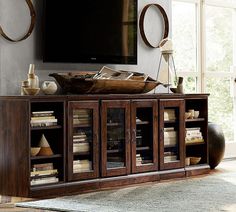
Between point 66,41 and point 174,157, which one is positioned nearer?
point 66,41

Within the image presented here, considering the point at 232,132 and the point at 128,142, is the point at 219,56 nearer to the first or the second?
the point at 232,132

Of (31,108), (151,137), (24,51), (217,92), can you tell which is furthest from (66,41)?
(217,92)

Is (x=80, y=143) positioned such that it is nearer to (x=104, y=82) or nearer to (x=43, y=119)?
(x=43, y=119)

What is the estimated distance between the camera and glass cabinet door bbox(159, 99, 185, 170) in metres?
5.45

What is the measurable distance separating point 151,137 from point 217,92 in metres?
1.89

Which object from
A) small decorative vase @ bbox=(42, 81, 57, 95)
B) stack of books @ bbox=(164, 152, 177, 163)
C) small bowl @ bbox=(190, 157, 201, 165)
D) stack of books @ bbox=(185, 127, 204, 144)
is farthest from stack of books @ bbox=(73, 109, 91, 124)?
small bowl @ bbox=(190, 157, 201, 165)

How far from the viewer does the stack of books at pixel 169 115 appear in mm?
5492

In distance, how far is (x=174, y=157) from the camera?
5551 millimetres

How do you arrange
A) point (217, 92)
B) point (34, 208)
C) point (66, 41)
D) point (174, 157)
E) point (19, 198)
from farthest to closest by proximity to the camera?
point (217, 92) < point (174, 157) < point (66, 41) < point (19, 198) < point (34, 208)

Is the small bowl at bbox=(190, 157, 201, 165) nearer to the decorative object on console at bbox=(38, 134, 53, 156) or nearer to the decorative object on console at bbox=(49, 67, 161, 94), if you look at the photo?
the decorative object on console at bbox=(49, 67, 161, 94)

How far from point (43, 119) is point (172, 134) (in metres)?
1.42

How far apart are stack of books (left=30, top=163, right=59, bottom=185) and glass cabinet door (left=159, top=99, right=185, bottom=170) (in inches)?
45.9

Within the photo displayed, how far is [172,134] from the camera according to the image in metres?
5.52

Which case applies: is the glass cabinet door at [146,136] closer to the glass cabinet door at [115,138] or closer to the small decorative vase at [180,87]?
the glass cabinet door at [115,138]
